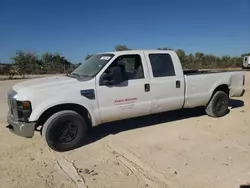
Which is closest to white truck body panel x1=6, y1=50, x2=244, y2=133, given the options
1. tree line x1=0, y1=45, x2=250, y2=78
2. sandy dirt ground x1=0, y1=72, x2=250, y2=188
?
sandy dirt ground x1=0, y1=72, x2=250, y2=188

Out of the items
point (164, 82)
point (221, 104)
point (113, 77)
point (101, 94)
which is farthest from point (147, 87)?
point (221, 104)

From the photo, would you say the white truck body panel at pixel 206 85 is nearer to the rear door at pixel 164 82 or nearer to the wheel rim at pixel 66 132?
the rear door at pixel 164 82

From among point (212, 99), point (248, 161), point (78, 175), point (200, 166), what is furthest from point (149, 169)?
point (212, 99)

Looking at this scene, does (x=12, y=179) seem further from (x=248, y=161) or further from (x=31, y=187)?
(x=248, y=161)

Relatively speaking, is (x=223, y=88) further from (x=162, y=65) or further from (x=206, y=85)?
(x=162, y=65)

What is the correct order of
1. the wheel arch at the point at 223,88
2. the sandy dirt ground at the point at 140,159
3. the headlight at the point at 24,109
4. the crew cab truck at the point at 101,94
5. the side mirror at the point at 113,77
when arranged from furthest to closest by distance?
the wheel arch at the point at 223,88, the side mirror at the point at 113,77, the crew cab truck at the point at 101,94, the headlight at the point at 24,109, the sandy dirt ground at the point at 140,159

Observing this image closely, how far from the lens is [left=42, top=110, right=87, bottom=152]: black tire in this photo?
4172mm

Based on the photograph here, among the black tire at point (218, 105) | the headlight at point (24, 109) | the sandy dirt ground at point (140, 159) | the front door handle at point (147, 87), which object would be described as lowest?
the sandy dirt ground at point (140, 159)

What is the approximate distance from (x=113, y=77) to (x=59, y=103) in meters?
1.17

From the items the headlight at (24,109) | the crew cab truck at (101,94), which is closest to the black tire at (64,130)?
the crew cab truck at (101,94)

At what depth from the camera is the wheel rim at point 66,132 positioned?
4.29 m

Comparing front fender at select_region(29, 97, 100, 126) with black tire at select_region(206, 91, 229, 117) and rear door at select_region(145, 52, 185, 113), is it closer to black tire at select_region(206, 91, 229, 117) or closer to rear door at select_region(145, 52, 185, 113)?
rear door at select_region(145, 52, 185, 113)

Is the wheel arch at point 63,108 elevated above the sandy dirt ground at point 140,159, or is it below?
above

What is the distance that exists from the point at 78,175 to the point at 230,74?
5245mm
